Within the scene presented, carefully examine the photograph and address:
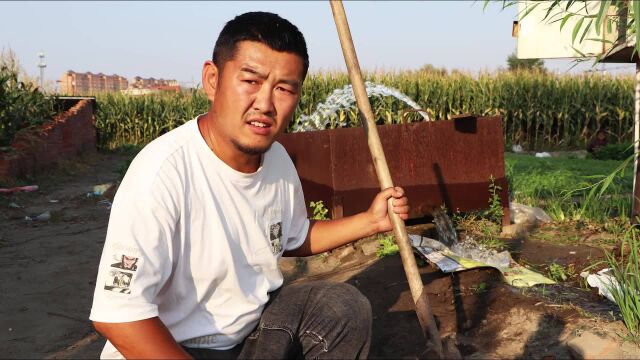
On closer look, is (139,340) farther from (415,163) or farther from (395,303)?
(415,163)

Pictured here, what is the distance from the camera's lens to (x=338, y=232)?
2.26 metres

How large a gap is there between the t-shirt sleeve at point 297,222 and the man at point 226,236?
3.1 inches

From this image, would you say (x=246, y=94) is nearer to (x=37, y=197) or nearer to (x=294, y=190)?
(x=294, y=190)

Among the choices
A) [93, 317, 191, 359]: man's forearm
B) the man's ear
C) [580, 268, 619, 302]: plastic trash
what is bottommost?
[580, 268, 619, 302]: plastic trash

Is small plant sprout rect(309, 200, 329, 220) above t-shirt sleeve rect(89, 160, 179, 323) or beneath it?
beneath

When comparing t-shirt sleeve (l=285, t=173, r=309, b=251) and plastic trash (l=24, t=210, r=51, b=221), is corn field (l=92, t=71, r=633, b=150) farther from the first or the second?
t-shirt sleeve (l=285, t=173, r=309, b=251)

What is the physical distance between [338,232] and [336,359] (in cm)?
49

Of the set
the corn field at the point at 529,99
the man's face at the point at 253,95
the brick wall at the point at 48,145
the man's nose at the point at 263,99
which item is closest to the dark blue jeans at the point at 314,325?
the man's face at the point at 253,95

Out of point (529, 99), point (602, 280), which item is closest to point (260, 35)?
point (602, 280)

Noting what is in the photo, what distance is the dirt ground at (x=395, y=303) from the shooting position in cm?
281

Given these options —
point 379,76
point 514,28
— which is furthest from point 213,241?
point 379,76

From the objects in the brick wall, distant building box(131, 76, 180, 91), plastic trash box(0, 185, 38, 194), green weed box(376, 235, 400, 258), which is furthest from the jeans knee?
distant building box(131, 76, 180, 91)

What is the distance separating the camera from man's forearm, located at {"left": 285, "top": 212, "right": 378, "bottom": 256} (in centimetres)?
224

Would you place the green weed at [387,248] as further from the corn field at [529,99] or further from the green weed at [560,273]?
the corn field at [529,99]
